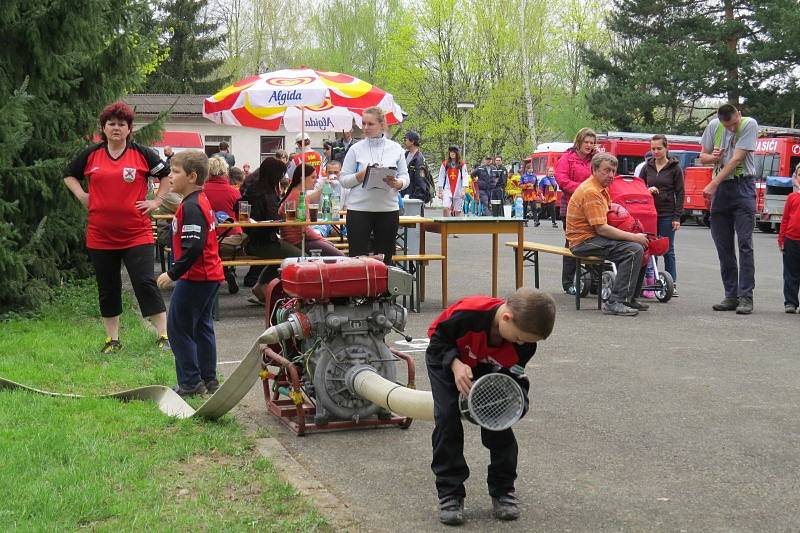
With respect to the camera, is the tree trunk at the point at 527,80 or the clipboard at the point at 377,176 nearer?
the clipboard at the point at 377,176

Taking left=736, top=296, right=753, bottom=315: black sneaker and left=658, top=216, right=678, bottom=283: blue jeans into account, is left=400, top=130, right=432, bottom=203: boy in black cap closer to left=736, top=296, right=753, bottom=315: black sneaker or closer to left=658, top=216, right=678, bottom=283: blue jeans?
left=658, top=216, right=678, bottom=283: blue jeans

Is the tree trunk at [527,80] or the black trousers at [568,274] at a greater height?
the tree trunk at [527,80]

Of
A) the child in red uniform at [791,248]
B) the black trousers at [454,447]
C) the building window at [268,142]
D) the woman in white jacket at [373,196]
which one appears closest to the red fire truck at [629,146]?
the building window at [268,142]

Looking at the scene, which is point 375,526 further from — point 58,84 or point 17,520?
point 58,84

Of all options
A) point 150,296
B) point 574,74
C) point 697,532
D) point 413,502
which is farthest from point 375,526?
point 574,74

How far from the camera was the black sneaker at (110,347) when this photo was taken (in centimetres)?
840

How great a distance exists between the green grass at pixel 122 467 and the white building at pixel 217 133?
109ft

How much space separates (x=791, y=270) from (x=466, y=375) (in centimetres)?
837

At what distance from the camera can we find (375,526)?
443 cm

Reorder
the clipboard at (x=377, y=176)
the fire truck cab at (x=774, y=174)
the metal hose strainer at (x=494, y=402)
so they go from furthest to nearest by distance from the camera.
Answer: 1. the fire truck cab at (x=774, y=174)
2. the clipboard at (x=377, y=176)
3. the metal hose strainer at (x=494, y=402)

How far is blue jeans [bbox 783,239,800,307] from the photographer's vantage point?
1148 centimetres

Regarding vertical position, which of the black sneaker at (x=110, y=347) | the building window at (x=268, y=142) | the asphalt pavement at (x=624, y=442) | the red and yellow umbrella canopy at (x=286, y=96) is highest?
the building window at (x=268, y=142)

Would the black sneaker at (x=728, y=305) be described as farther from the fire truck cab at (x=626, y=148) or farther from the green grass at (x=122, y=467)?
the fire truck cab at (x=626, y=148)

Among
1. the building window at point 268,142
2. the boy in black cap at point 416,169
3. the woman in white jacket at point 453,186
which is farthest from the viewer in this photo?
the building window at point 268,142
